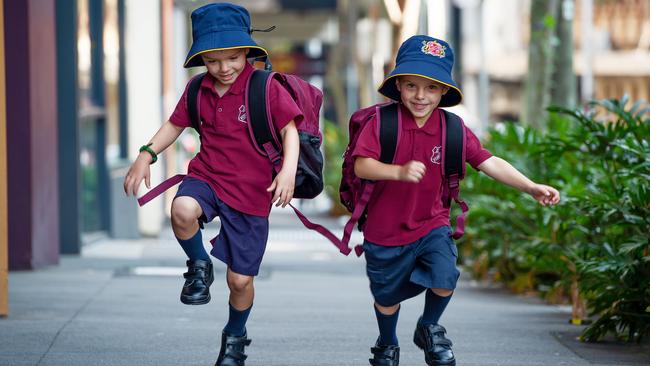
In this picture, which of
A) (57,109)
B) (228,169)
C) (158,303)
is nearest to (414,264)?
(228,169)

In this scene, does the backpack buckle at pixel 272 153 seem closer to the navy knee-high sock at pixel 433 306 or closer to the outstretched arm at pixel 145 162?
the outstretched arm at pixel 145 162

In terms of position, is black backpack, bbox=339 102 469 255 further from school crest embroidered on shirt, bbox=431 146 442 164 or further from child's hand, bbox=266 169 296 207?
child's hand, bbox=266 169 296 207

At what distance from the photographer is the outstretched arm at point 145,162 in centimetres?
610

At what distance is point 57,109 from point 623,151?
259 inches

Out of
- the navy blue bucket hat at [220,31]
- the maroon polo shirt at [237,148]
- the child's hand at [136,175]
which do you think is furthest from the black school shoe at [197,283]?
the navy blue bucket hat at [220,31]

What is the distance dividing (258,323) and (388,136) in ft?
8.85

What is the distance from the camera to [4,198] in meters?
8.05

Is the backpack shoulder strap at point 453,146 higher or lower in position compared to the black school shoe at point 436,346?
higher

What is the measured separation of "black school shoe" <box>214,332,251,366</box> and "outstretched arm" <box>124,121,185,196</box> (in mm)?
793

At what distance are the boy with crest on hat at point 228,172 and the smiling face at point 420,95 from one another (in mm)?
492

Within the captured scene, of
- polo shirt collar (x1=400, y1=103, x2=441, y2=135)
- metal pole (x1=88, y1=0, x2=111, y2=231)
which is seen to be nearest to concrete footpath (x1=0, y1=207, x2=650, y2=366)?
polo shirt collar (x1=400, y1=103, x2=441, y2=135)

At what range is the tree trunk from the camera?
1677 cm

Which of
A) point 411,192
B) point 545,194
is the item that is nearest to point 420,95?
point 411,192

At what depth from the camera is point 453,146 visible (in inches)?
238
